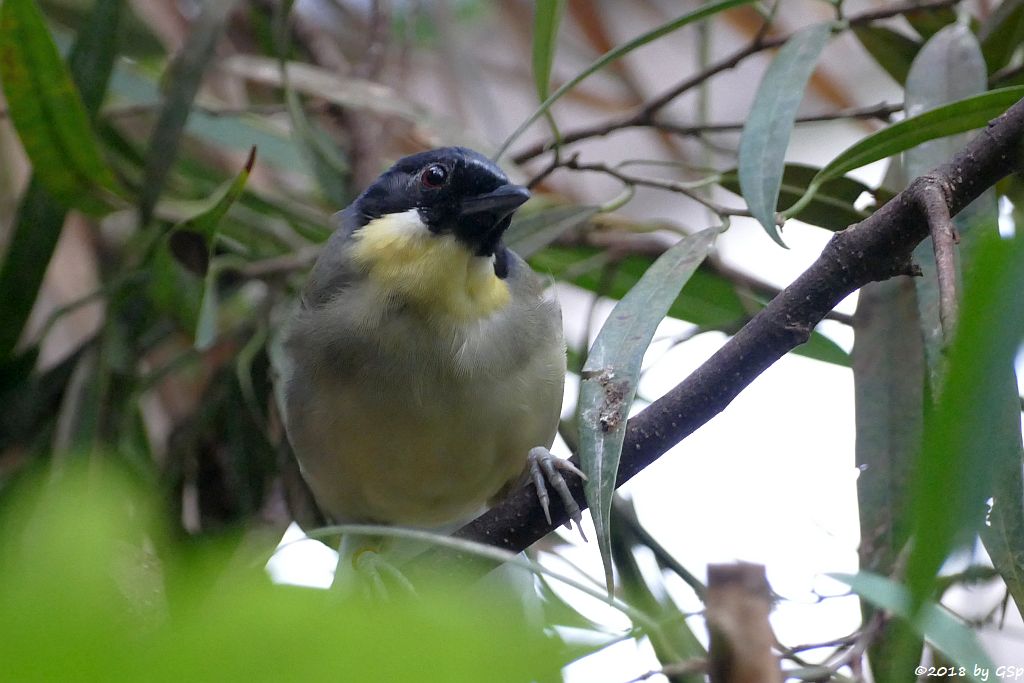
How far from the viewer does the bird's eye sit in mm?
1821

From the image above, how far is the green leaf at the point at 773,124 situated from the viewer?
1285mm

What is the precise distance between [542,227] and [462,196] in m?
0.14

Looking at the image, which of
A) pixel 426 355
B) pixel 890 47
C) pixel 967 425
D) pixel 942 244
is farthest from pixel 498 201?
pixel 967 425

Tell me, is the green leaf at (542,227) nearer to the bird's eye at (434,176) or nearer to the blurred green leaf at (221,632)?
the bird's eye at (434,176)

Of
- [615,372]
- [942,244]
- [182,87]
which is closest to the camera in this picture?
[942,244]

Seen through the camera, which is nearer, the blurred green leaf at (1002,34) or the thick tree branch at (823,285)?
the thick tree branch at (823,285)

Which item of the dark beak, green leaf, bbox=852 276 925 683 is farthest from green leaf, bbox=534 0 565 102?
green leaf, bbox=852 276 925 683

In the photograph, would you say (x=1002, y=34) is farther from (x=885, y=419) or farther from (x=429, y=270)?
(x=429, y=270)

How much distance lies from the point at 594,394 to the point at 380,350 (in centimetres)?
65

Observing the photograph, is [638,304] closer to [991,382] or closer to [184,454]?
[991,382]

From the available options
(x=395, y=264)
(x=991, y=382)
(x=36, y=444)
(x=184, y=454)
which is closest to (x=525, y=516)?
(x=395, y=264)

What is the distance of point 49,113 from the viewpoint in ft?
6.15

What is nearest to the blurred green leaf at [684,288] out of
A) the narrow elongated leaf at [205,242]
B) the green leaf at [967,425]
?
the narrow elongated leaf at [205,242]

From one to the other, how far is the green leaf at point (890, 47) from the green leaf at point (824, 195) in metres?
0.31
